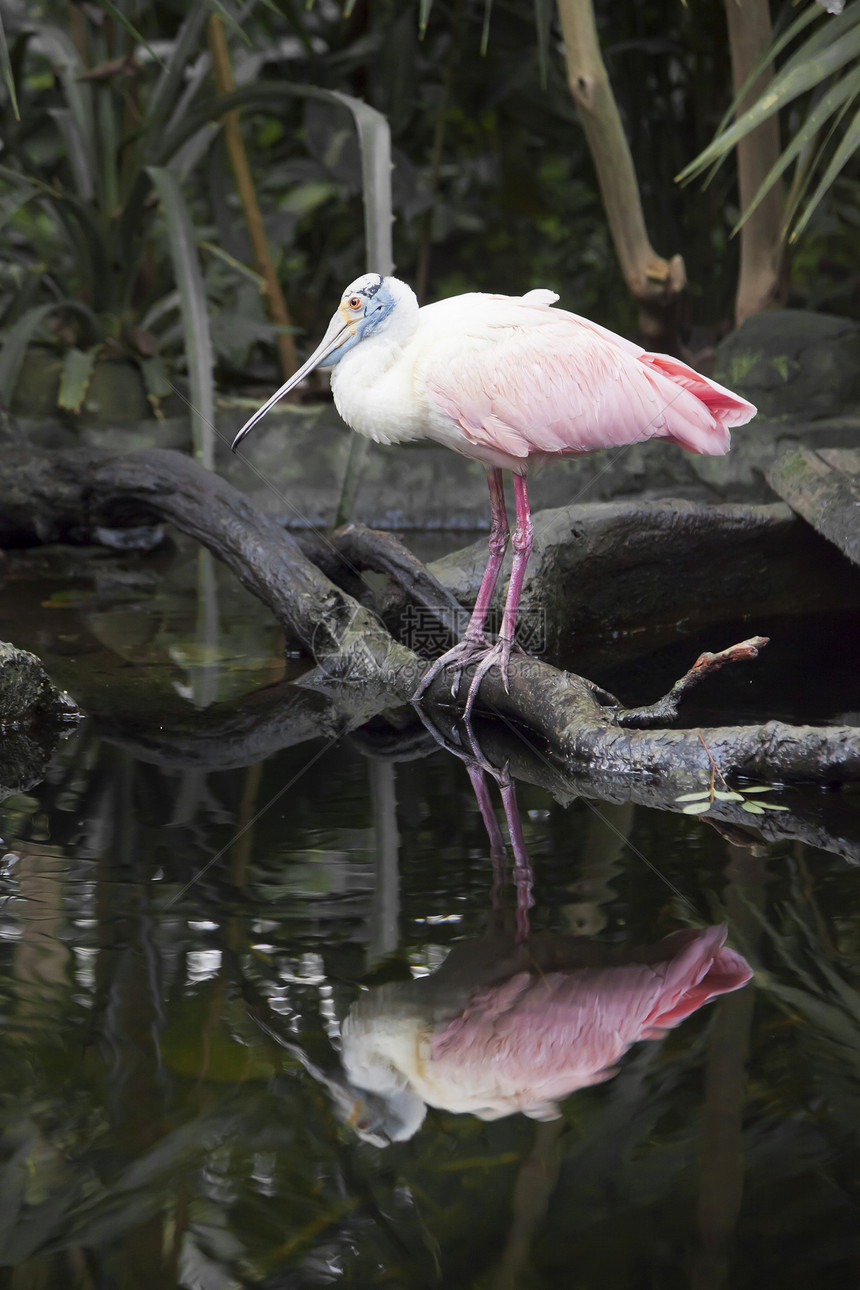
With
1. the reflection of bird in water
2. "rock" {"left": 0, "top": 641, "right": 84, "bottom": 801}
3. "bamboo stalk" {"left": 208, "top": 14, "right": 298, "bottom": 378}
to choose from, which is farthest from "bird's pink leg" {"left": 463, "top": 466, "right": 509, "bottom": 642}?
"bamboo stalk" {"left": 208, "top": 14, "right": 298, "bottom": 378}

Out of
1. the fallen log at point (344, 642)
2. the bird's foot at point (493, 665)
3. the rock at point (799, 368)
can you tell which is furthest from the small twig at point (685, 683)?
the rock at point (799, 368)

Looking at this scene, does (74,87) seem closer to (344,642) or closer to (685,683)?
(344,642)

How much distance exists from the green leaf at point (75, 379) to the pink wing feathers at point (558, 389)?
8.46ft

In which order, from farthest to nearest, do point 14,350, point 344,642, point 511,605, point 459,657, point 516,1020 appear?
point 14,350 → point 344,642 → point 459,657 → point 511,605 → point 516,1020

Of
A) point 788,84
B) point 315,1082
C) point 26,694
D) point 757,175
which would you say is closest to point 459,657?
point 26,694

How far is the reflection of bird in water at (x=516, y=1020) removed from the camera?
4.57 feet

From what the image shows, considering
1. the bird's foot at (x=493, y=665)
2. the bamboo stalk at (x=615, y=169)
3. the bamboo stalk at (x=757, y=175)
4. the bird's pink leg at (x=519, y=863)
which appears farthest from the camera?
the bamboo stalk at (x=757, y=175)

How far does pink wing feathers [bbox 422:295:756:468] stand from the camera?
2480 mm

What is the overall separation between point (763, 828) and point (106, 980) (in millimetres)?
1071

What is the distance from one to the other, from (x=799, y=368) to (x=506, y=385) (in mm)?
2759

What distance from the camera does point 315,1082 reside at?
141cm

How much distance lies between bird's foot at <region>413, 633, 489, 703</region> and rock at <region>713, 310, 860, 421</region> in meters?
Result: 2.53

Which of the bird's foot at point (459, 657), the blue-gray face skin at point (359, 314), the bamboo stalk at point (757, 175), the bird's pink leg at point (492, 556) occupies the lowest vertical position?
the bird's foot at point (459, 657)

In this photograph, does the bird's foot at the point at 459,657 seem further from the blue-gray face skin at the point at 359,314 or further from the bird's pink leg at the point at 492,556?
the blue-gray face skin at the point at 359,314
